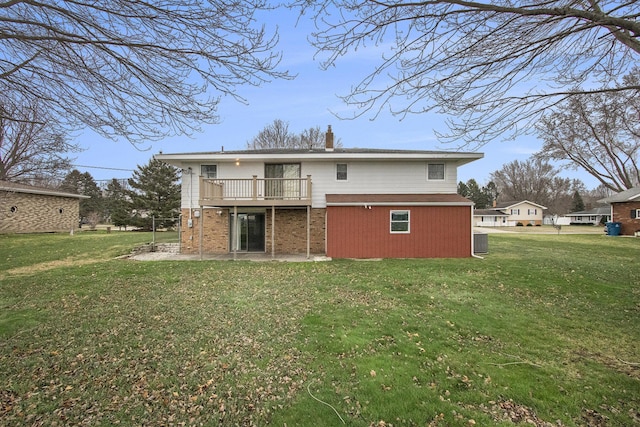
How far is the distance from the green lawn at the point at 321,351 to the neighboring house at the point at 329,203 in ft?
14.7

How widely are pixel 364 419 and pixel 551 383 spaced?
2.33 metres

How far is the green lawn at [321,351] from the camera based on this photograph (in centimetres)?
315

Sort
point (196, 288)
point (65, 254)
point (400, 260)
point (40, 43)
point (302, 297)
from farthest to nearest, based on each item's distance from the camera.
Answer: point (65, 254)
point (400, 260)
point (196, 288)
point (302, 297)
point (40, 43)

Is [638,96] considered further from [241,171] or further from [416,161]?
[241,171]

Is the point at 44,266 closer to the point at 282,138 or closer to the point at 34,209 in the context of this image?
the point at 34,209

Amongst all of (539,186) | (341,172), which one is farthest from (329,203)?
(539,186)

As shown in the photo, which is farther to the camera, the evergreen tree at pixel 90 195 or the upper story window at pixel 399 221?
the evergreen tree at pixel 90 195

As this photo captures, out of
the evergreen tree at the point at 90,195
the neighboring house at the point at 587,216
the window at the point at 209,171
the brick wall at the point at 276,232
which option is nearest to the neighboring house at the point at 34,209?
the brick wall at the point at 276,232

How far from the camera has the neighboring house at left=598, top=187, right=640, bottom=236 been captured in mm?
24703

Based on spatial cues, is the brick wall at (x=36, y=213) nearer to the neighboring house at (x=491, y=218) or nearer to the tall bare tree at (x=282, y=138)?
the tall bare tree at (x=282, y=138)

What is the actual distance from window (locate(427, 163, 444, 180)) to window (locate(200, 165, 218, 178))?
9886 millimetres

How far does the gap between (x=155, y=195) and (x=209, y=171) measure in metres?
21.0

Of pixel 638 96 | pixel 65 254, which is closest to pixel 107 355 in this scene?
pixel 638 96

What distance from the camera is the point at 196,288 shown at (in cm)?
802
